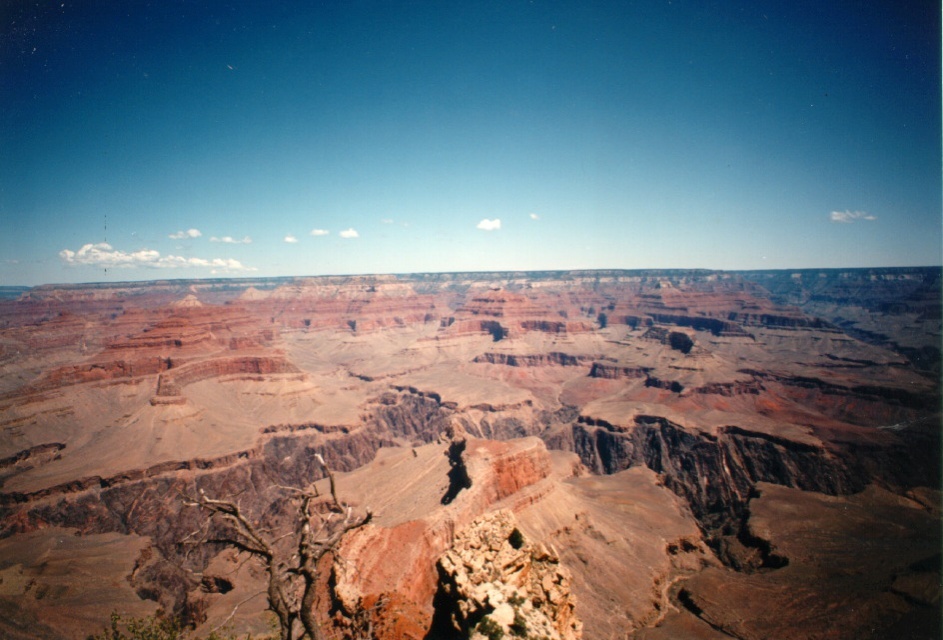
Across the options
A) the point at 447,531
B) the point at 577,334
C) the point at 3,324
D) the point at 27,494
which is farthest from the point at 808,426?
the point at 3,324

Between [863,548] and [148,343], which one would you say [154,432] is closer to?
[148,343]

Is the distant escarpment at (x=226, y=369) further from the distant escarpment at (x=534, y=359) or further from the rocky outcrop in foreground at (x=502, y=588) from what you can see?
the rocky outcrop in foreground at (x=502, y=588)

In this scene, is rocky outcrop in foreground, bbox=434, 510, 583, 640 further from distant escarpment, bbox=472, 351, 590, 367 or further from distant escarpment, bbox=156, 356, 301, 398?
distant escarpment, bbox=472, 351, 590, 367

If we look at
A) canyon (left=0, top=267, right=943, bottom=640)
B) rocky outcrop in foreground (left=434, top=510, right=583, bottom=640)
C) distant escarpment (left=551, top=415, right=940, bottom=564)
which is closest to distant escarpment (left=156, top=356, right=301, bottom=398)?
canyon (left=0, top=267, right=943, bottom=640)

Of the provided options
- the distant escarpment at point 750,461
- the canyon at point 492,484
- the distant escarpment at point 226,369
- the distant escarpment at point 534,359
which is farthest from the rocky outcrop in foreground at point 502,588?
the distant escarpment at point 534,359

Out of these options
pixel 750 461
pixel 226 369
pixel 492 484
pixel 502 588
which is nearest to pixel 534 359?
pixel 750 461

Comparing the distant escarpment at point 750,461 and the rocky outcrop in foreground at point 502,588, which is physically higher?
the rocky outcrop in foreground at point 502,588

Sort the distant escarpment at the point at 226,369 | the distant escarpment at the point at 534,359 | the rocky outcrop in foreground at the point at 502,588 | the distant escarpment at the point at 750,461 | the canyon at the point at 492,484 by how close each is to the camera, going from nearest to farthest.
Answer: the rocky outcrop in foreground at the point at 502,588, the canyon at the point at 492,484, the distant escarpment at the point at 750,461, the distant escarpment at the point at 226,369, the distant escarpment at the point at 534,359

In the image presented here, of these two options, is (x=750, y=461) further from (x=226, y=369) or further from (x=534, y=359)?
(x=226, y=369)

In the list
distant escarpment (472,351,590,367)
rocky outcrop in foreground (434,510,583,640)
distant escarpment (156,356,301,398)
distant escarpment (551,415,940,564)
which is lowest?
distant escarpment (551,415,940,564)
